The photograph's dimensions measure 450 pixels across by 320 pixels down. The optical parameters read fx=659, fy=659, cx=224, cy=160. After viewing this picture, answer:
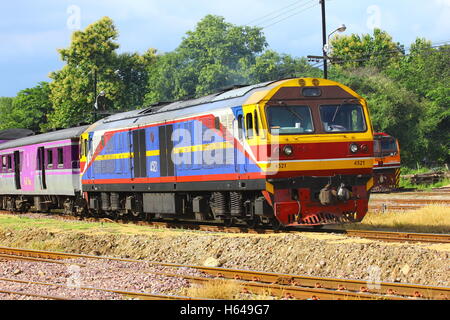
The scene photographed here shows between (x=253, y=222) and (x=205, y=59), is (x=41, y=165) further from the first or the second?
(x=205, y=59)

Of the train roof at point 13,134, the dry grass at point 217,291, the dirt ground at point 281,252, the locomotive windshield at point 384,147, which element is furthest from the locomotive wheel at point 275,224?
the train roof at point 13,134

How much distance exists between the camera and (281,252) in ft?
46.6

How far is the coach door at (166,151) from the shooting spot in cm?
1998

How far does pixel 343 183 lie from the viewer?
16.5 m

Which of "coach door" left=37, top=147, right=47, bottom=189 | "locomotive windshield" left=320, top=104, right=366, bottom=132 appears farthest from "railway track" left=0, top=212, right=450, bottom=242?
"coach door" left=37, top=147, right=47, bottom=189

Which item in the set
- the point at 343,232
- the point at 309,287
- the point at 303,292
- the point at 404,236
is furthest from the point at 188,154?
the point at 303,292

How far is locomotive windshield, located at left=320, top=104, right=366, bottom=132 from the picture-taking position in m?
16.5

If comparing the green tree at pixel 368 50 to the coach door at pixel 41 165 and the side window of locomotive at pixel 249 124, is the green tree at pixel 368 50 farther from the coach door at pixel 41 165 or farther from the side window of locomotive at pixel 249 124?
the side window of locomotive at pixel 249 124

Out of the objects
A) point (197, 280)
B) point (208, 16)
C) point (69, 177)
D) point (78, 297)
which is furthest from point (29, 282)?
point (208, 16)

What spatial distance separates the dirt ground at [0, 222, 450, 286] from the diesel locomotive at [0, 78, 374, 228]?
3.28 feet
